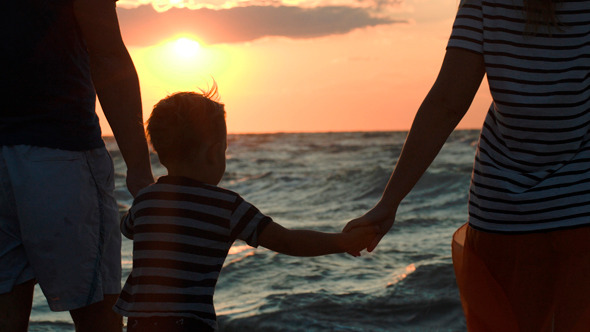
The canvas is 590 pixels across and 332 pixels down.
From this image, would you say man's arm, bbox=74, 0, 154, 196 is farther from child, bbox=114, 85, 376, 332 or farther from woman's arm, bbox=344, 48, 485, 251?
woman's arm, bbox=344, 48, 485, 251

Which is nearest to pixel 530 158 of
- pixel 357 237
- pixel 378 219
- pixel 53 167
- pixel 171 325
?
pixel 378 219

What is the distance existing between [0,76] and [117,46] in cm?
41

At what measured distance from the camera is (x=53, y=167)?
227 cm

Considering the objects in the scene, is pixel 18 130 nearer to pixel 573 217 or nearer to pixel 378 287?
Answer: pixel 573 217

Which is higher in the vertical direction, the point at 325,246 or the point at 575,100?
the point at 575,100

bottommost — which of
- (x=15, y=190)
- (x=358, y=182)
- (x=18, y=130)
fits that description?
(x=358, y=182)

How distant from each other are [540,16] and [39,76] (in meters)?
1.54

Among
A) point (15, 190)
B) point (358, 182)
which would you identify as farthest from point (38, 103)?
point (358, 182)

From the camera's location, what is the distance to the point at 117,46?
2443 mm

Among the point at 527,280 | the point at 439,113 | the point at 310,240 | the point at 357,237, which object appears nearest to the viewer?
the point at 527,280

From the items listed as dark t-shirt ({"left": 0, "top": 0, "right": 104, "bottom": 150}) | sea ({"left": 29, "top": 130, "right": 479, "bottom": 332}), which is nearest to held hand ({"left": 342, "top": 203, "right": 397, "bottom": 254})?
dark t-shirt ({"left": 0, "top": 0, "right": 104, "bottom": 150})

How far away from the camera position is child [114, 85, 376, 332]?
85.4 inches

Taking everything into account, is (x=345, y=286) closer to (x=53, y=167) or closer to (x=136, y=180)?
(x=136, y=180)

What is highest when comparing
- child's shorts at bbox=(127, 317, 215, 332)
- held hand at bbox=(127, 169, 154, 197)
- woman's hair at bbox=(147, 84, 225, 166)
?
woman's hair at bbox=(147, 84, 225, 166)
